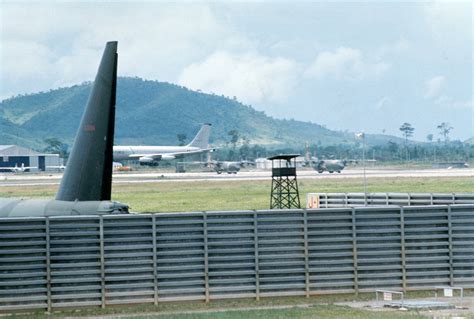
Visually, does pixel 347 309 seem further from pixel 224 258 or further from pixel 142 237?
pixel 142 237

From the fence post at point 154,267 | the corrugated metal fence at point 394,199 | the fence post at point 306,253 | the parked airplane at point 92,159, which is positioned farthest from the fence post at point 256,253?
the corrugated metal fence at point 394,199

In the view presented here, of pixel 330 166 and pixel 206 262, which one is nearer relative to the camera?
pixel 206 262

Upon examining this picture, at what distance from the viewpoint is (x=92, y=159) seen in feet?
91.8

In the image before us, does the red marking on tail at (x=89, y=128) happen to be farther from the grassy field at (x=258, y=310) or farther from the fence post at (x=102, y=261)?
the grassy field at (x=258, y=310)

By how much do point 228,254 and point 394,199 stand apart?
71.4ft

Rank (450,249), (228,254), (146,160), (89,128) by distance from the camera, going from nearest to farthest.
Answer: (228,254) → (450,249) → (89,128) → (146,160)

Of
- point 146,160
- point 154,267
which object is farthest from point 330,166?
point 154,267

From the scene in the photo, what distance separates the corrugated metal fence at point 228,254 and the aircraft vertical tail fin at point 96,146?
3415 mm

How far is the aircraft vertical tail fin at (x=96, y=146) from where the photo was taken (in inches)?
1103

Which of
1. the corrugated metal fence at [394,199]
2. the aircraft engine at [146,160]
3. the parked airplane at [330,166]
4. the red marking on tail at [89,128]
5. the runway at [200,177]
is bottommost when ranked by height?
the runway at [200,177]

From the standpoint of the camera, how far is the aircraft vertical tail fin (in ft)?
91.9

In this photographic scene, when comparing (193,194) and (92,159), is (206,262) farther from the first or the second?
(193,194)

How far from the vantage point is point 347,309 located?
23438 mm

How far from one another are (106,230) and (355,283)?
258 inches
